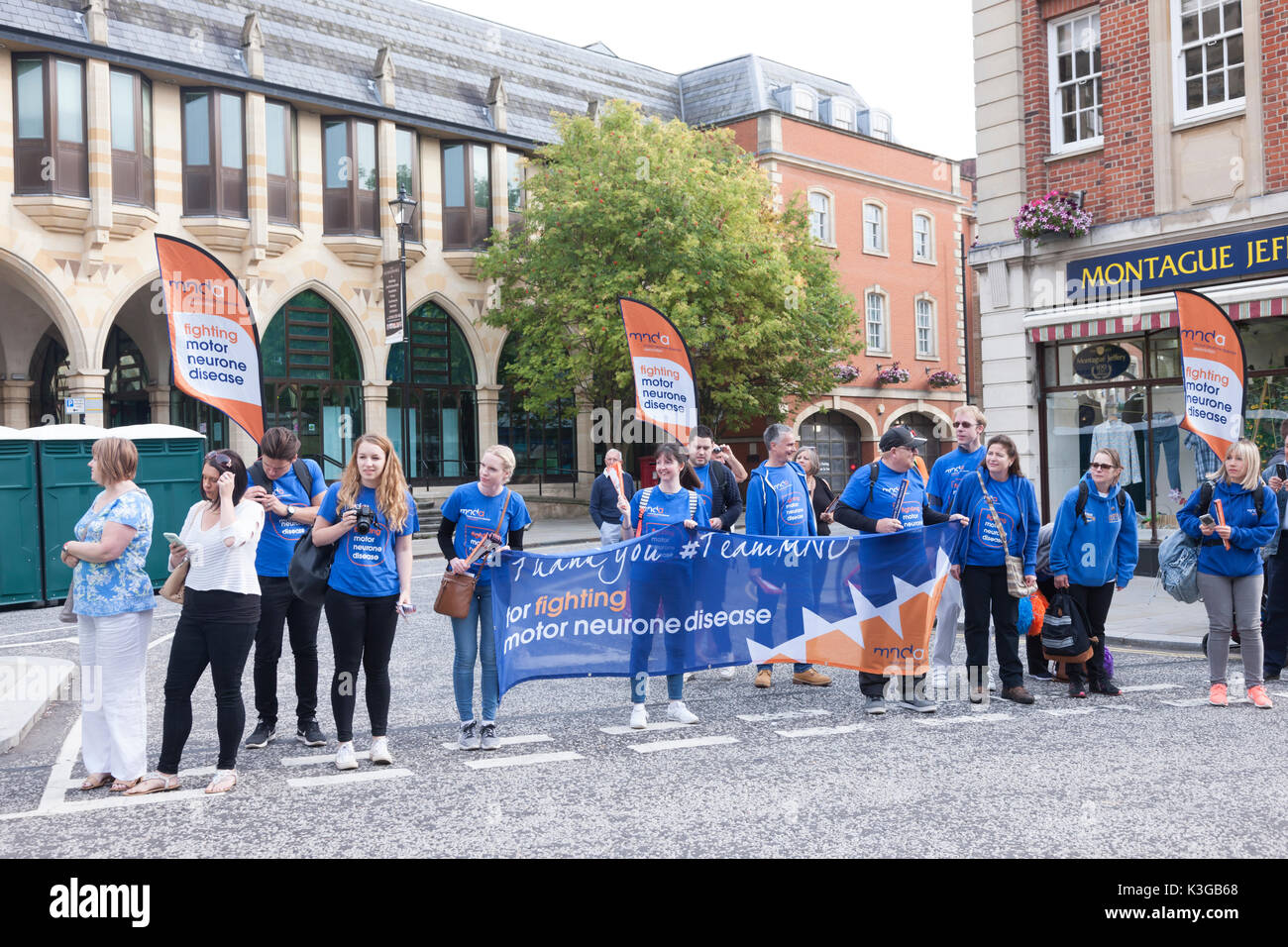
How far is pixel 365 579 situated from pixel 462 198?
86.1 ft

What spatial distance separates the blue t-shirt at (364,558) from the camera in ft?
20.7

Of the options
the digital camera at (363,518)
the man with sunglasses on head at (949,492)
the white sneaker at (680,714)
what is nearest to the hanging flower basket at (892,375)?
the man with sunglasses on head at (949,492)

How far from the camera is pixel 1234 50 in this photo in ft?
46.5

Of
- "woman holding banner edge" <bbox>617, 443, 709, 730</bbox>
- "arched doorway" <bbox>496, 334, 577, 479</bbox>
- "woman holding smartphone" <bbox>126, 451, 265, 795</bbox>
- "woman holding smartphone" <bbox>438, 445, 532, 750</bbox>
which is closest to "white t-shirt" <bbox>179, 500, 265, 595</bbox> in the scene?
"woman holding smartphone" <bbox>126, 451, 265, 795</bbox>

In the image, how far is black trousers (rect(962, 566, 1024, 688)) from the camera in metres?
7.80

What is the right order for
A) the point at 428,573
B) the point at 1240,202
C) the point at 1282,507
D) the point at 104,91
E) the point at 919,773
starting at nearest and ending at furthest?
the point at 919,773
the point at 1282,507
the point at 1240,202
the point at 428,573
the point at 104,91

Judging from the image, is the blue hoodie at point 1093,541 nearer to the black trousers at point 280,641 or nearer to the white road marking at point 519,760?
the white road marking at point 519,760

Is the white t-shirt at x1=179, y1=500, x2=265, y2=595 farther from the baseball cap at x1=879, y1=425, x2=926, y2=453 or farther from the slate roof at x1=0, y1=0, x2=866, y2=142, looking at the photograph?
the slate roof at x1=0, y1=0, x2=866, y2=142

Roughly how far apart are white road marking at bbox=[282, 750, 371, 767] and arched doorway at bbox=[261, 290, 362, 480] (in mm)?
22308

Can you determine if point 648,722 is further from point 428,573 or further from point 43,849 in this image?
point 428,573

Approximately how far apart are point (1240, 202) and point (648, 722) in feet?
35.2

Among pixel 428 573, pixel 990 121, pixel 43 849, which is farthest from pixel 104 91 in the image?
pixel 43 849

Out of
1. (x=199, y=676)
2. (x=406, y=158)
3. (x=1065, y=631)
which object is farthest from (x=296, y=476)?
(x=406, y=158)
